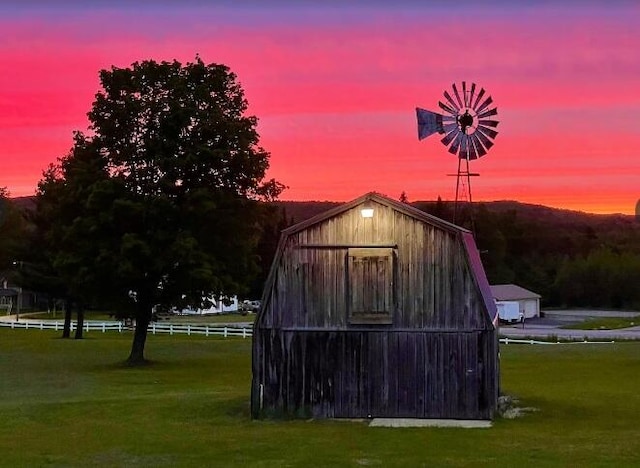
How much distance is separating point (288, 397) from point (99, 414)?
16.1 ft

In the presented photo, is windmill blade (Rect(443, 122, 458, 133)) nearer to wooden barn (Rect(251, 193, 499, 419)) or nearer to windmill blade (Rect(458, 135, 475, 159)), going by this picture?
windmill blade (Rect(458, 135, 475, 159))

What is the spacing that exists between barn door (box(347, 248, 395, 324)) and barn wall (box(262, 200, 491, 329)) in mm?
117

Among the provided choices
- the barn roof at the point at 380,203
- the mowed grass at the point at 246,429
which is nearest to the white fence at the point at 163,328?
the mowed grass at the point at 246,429

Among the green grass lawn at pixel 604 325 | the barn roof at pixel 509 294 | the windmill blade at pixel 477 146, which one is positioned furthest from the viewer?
the barn roof at pixel 509 294

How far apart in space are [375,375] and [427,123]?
735 cm

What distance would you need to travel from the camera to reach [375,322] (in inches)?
850

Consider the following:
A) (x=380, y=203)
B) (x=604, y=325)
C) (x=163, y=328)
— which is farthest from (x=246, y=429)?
(x=604, y=325)

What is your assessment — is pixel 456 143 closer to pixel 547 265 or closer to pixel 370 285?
pixel 370 285

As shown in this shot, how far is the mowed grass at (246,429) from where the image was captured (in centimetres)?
1634

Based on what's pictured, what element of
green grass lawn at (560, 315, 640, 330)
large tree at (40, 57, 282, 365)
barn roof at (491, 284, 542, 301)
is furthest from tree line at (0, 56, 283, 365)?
barn roof at (491, 284, 542, 301)

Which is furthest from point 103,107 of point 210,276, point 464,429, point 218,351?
point 464,429

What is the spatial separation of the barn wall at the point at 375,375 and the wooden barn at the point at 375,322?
0.07 feet

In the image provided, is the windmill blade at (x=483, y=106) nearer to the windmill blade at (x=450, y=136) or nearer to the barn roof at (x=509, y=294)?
the windmill blade at (x=450, y=136)

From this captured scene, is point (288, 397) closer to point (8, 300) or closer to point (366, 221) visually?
point (366, 221)
